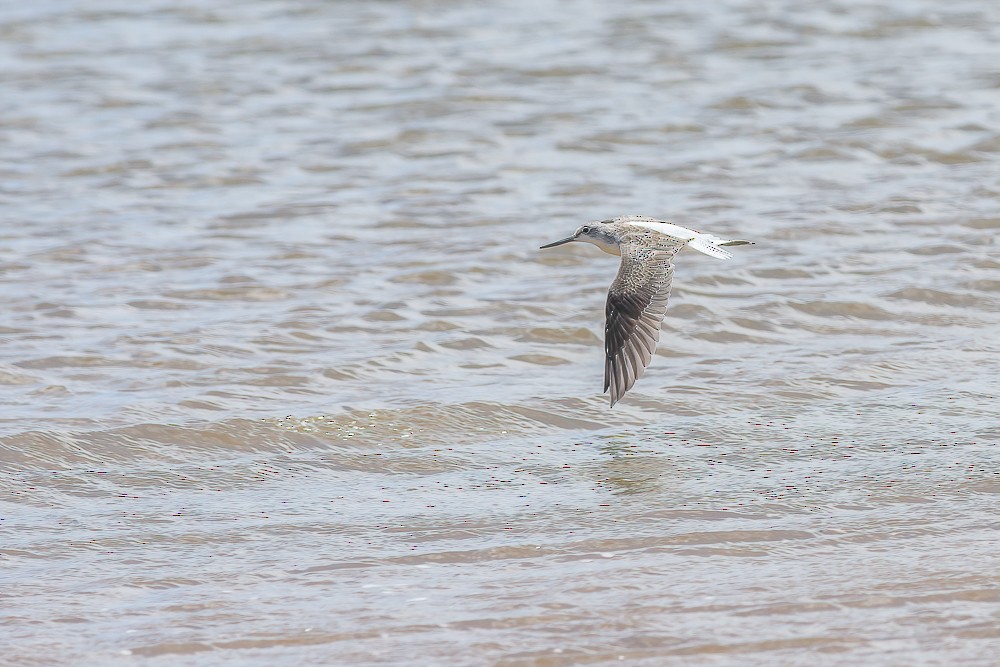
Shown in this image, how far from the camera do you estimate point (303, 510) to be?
18.1ft

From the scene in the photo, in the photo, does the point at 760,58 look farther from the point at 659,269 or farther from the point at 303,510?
the point at 303,510

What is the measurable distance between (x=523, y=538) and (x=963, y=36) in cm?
983

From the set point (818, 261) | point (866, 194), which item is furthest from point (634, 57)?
point (818, 261)

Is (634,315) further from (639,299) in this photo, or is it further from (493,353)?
(493,353)

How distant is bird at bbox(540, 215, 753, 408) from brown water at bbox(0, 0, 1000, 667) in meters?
0.22

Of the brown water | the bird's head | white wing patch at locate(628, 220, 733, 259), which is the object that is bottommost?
the brown water

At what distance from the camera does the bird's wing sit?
21.0 ft

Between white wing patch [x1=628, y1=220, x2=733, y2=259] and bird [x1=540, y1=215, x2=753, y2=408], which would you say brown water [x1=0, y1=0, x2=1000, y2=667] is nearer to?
bird [x1=540, y1=215, x2=753, y2=408]

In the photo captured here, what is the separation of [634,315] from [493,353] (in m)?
0.98

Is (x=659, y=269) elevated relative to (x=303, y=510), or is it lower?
elevated

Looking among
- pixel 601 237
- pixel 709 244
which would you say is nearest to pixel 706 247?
pixel 709 244

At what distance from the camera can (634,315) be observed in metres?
6.52

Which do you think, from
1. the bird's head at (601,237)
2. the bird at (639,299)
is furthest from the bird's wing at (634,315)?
the bird's head at (601,237)

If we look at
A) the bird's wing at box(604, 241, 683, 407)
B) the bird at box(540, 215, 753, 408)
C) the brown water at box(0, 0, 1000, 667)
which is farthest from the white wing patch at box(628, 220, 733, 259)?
the brown water at box(0, 0, 1000, 667)
